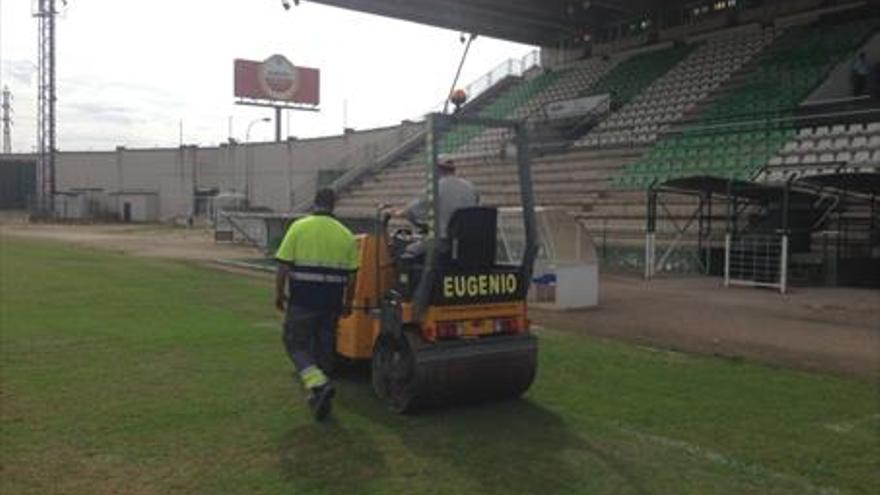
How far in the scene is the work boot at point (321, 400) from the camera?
7113 mm

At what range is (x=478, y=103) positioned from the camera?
4206cm

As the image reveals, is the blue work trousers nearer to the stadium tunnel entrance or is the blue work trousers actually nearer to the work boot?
the work boot

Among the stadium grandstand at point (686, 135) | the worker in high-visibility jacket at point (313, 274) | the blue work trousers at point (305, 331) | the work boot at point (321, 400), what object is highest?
the stadium grandstand at point (686, 135)

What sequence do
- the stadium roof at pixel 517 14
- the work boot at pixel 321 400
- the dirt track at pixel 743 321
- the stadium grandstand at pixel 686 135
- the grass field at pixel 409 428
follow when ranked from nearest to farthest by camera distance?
the grass field at pixel 409 428 < the work boot at pixel 321 400 < the dirt track at pixel 743 321 < the stadium grandstand at pixel 686 135 < the stadium roof at pixel 517 14

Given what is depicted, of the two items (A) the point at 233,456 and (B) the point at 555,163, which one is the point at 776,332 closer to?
(A) the point at 233,456

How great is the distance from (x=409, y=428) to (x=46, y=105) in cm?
6261

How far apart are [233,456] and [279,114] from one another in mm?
58826

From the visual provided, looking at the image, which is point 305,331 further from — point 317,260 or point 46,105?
point 46,105

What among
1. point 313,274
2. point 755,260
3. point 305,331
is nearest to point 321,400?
point 305,331

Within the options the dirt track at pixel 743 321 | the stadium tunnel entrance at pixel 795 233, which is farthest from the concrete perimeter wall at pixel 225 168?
the dirt track at pixel 743 321

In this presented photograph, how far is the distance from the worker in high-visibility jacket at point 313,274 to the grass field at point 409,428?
0.63 meters

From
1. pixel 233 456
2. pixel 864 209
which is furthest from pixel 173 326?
pixel 864 209

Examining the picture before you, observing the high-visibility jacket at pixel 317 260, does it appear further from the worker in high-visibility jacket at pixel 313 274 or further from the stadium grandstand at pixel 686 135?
the stadium grandstand at pixel 686 135

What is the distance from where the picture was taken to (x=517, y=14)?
36.3m
